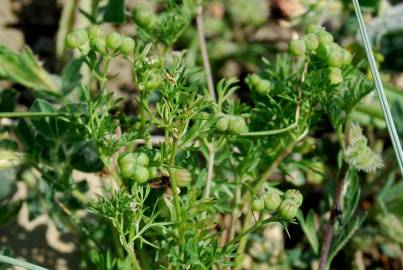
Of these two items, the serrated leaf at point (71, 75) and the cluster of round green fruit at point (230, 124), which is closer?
the cluster of round green fruit at point (230, 124)

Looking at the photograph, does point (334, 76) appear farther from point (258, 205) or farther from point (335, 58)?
point (258, 205)

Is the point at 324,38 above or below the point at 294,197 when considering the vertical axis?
above

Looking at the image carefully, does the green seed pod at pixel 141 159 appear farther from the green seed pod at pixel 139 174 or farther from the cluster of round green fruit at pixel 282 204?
the cluster of round green fruit at pixel 282 204

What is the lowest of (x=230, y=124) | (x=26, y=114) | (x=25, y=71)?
(x=25, y=71)

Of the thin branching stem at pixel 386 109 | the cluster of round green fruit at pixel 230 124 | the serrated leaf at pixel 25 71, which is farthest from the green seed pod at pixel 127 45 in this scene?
the serrated leaf at pixel 25 71

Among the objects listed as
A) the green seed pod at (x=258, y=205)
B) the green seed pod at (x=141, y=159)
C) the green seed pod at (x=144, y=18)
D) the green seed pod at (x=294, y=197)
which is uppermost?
the green seed pod at (x=144, y=18)

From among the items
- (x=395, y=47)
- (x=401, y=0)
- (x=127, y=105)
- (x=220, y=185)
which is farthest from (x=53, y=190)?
(x=401, y=0)

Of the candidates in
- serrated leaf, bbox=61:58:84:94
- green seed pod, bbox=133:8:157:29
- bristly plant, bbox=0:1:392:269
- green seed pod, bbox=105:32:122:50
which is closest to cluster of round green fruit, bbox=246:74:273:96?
bristly plant, bbox=0:1:392:269

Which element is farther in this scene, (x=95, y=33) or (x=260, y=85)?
(x=260, y=85)

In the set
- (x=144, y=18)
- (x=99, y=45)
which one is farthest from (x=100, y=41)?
(x=144, y=18)
